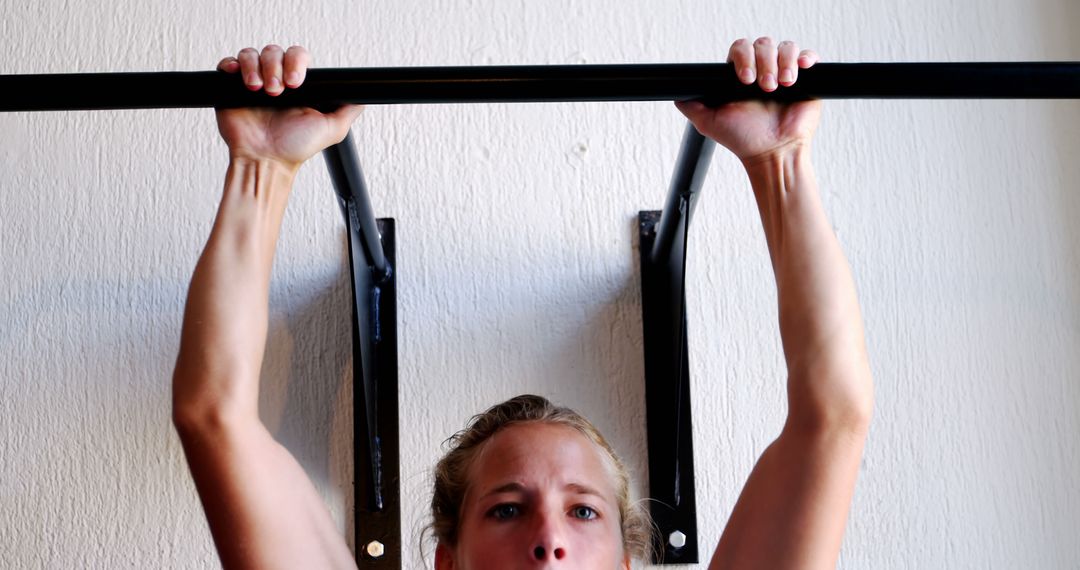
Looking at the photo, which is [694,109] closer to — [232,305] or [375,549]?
[232,305]

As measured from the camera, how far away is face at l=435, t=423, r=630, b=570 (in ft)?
2.80

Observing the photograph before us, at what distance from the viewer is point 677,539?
101cm

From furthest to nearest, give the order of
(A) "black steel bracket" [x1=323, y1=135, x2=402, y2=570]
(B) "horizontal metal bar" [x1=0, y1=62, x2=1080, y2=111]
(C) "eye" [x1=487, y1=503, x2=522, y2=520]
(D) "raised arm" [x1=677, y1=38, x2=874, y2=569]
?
1. (A) "black steel bracket" [x1=323, y1=135, x2=402, y2=570]
2. (C) "eye" [x1=487, y1=503, x2=522, y2=520]
3. (D) "raised arm" [x1=677, y1=38, x2=874, y2=569]
4. (B) "horizontal metal bar" [x1=0, y1=62, x2=1080, y2=111]

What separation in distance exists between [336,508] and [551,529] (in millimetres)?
259

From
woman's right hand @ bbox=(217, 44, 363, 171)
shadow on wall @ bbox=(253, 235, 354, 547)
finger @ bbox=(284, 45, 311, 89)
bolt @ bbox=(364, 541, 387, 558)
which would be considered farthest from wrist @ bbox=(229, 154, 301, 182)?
bolt @ bbox=(364, 541, 387, 558)

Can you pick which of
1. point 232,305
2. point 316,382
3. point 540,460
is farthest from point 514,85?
point 316,382

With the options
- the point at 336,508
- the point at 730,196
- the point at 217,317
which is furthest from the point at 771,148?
the point at 336,508

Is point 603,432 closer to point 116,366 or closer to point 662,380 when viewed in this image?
point 662,380

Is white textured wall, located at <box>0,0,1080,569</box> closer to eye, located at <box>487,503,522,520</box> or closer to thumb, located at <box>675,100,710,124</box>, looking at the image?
eye, located at <box>487,503,522,520</box>

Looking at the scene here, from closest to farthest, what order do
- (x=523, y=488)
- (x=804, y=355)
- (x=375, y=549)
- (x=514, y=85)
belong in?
(x=514, y=85), (x=804, y=355), (x=523, y=488), (x=375, y=549)

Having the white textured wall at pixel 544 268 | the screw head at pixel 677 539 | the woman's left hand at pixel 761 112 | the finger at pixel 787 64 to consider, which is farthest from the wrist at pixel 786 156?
the screw head at pixel 677 539

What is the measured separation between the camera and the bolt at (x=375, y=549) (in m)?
1.00

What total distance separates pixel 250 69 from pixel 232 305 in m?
0.17

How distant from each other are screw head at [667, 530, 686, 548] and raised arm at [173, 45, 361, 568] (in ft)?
1.16
